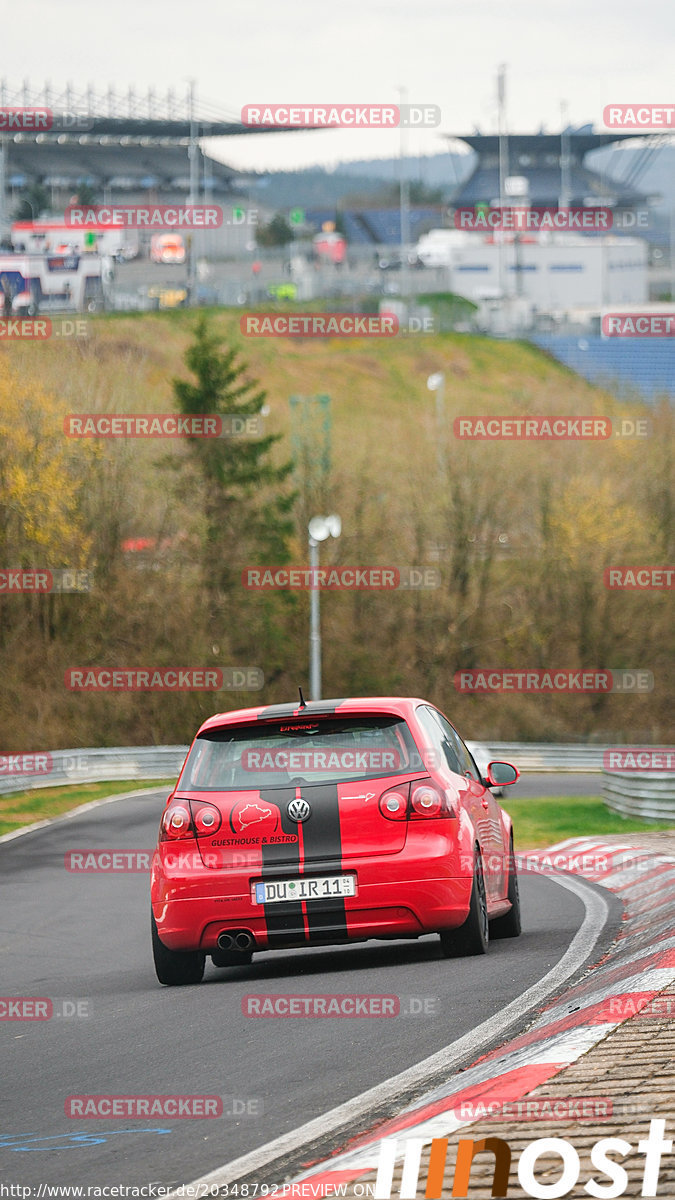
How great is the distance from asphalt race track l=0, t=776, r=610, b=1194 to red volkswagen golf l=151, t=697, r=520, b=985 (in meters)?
0.32

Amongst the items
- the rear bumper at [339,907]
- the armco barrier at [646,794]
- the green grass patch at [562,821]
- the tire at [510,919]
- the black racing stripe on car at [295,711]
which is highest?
the black racing stripe on car at [295,711]

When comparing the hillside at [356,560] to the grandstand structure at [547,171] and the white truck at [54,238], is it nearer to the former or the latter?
the white truck at [54,238]

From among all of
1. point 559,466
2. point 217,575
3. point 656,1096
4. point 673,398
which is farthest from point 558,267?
point 656,1096

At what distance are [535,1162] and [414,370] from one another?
89.6 meters

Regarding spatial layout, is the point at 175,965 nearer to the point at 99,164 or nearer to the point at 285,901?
the point at 285,901

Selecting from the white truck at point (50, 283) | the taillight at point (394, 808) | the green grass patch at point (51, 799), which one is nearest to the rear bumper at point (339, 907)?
the taillight at point (394, 808)

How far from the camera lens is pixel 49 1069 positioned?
270 inches

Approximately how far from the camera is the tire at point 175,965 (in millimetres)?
8844

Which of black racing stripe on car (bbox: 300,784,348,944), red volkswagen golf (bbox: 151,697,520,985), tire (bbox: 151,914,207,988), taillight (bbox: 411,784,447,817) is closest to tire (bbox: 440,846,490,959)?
red volkswagen golf (bbox: 151,697,520,985)

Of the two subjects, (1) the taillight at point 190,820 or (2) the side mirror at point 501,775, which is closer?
(1) the taillight at point 190,820

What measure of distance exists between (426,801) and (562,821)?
1670cm

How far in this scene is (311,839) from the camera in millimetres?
8484

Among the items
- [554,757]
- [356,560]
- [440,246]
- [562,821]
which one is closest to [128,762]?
[554,757]

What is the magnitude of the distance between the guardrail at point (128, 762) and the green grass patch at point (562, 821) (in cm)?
102
